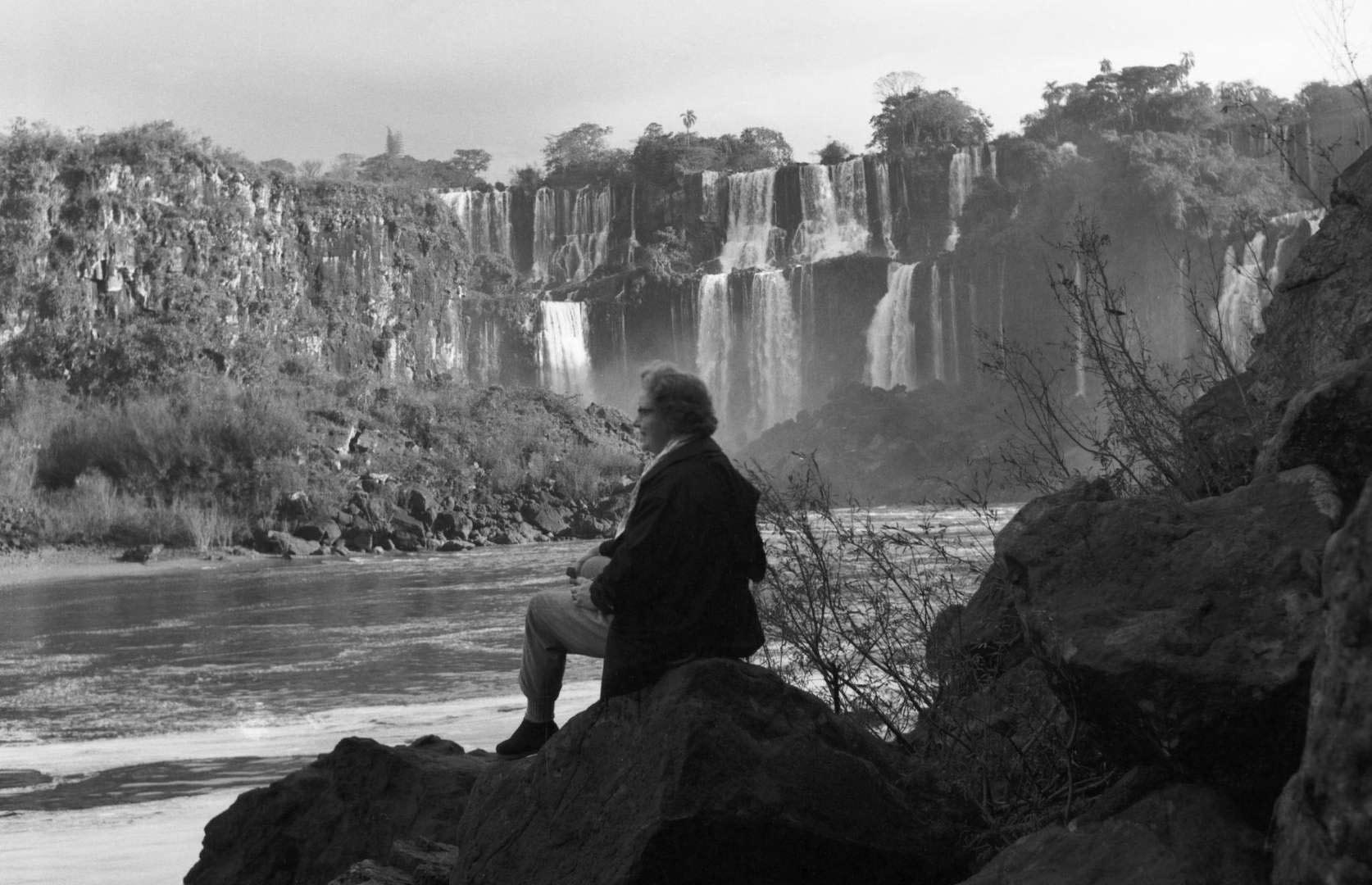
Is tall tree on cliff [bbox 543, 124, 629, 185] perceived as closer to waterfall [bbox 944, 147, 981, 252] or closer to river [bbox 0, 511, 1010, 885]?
→ waterfall [bbox 944, 147, 981, 252]

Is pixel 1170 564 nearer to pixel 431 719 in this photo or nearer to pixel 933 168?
pixel 431 719

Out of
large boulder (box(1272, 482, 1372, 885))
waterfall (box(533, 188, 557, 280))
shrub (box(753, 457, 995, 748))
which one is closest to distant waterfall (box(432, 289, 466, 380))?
waterfall (box(533, 188, 557, 280))

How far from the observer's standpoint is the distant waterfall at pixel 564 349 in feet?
177

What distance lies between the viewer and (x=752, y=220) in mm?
59750

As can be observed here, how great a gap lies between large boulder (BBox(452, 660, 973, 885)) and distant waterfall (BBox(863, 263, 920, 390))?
4855 centimetres

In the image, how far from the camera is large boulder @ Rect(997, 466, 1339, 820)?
2.98m

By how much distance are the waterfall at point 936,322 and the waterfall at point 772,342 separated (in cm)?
483

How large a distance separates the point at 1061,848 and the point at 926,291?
5007 centimetres

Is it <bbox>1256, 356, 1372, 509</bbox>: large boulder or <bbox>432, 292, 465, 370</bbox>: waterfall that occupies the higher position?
<bbox>432, 292, 465, 370</bbox>: waterfall

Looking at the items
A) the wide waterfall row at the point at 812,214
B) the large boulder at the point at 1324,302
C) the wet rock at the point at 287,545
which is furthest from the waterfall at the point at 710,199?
the large boulder at the point at 1324,302

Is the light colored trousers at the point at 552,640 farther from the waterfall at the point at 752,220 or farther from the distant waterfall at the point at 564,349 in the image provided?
the waterfall at the point at 752,220

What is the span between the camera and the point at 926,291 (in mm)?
52344

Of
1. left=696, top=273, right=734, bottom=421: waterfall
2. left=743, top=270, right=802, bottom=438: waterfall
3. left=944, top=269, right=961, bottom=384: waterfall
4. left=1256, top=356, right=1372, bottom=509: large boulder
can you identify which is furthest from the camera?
left=944, top=269, right=961, bottom=384: waterfall

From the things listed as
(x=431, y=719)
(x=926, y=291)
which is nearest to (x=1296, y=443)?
(x=431, y=719)
